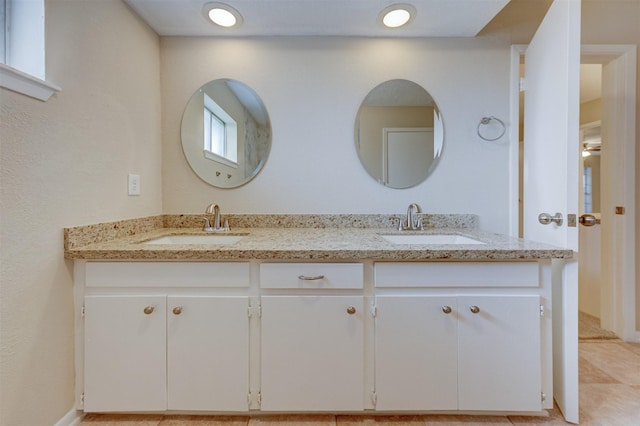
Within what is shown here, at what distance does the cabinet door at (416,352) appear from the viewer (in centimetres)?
123

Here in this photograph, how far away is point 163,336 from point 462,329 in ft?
3.94

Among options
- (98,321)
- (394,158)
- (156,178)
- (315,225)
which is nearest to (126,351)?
(98,321)

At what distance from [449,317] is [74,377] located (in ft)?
5.07

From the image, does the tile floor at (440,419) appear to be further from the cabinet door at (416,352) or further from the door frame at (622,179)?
the door frame at (622,179)

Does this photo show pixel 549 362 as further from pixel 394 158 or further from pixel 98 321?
pixel 98 321

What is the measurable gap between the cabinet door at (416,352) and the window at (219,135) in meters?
1.25

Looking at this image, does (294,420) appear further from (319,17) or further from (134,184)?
→ (319,17)

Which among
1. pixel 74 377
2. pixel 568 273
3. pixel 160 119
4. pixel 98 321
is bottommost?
pixel 74 377

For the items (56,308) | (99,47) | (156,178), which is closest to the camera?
(56,308)

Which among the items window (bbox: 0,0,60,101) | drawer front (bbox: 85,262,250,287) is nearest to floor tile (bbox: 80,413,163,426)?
drawer front (bbox: 85,262,250,287)

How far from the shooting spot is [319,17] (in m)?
1.67

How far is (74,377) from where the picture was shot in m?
1.25

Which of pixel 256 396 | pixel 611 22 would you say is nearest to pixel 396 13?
pixel 611 22

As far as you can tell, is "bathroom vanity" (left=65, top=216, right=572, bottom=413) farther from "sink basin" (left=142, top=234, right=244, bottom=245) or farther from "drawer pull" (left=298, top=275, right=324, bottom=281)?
"sink basin" (left=142, top=234, right=244, bottom=245)
